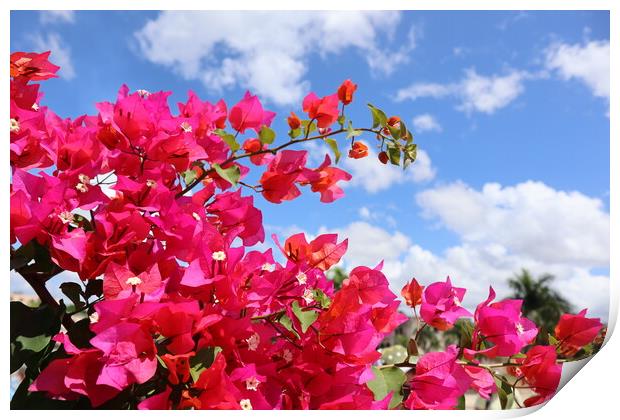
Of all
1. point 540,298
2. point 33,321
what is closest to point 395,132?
point 33,321

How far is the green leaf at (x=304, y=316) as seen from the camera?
542mm

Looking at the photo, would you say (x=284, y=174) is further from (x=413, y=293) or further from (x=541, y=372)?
(x=541, y=372)

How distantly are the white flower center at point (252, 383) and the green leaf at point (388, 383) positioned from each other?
138 mm

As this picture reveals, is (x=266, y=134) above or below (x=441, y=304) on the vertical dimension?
above

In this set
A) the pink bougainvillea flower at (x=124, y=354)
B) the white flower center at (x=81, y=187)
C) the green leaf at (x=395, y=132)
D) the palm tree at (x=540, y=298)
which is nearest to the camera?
the pink bougainvillea flower at (x=124, y=354)

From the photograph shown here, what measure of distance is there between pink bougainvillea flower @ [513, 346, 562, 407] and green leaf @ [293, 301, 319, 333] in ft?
0.86

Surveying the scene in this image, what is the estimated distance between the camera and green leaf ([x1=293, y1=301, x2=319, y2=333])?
0.54 m

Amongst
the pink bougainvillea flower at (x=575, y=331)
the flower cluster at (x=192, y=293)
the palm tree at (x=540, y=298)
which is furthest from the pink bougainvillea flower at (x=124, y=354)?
the palm tree at (x=540, y=298)

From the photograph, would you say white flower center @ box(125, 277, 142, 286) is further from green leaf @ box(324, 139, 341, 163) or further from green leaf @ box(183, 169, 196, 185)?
green leaf @ box(324, 139, 341, 163)

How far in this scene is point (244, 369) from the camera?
1.68ft

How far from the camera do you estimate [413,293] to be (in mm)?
713

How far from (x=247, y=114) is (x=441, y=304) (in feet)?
1.15

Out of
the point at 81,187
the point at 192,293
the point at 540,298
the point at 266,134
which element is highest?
the point at 540,298

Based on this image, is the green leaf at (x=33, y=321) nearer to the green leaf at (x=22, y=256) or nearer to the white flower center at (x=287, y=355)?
the green leaf at (x=22, y=256)
